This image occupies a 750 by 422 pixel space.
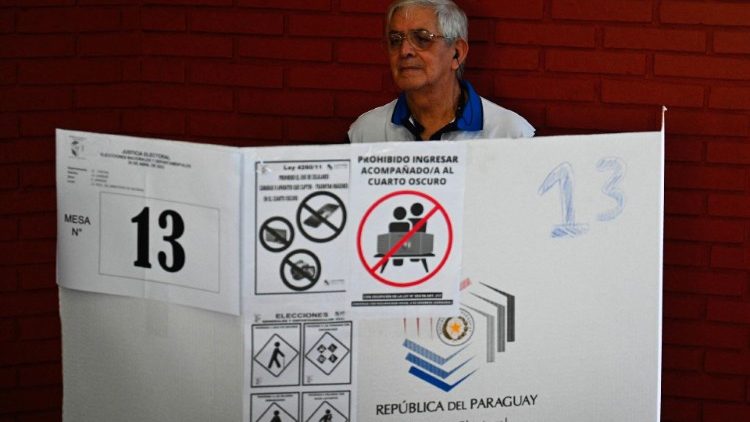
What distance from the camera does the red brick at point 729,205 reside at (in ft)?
11.9

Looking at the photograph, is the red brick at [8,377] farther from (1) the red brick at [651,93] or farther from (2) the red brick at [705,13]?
(2) the red brick at [705,13]

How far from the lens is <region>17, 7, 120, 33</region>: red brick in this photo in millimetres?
3861

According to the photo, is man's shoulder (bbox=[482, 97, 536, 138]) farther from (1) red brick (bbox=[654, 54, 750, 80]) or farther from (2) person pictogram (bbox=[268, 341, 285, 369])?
(2) person pictogram (bbox=[268, 341, 285, 369])

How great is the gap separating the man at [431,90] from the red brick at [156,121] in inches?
24.3

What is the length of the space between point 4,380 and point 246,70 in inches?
54.8

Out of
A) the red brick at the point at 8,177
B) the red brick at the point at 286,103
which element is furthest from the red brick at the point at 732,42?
the red brick at the point at 8,177

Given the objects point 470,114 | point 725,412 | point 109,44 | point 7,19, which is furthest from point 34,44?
point 725,412

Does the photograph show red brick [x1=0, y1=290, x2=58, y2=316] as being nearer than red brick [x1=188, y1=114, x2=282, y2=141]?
No

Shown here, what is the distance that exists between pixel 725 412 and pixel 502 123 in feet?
3.98

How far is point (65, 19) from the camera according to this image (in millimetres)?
3867

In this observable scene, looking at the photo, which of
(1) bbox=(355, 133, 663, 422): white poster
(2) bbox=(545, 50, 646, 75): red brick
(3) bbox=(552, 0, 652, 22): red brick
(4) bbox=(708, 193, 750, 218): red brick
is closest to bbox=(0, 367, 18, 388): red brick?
(1) bbox=(355, 133, 663, 422): white poster

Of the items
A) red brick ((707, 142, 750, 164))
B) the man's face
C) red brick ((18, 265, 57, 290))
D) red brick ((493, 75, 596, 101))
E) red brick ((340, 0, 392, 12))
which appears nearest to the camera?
the man's face

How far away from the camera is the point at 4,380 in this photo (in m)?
4.09

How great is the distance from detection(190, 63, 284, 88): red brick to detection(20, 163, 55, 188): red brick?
1.94ft
